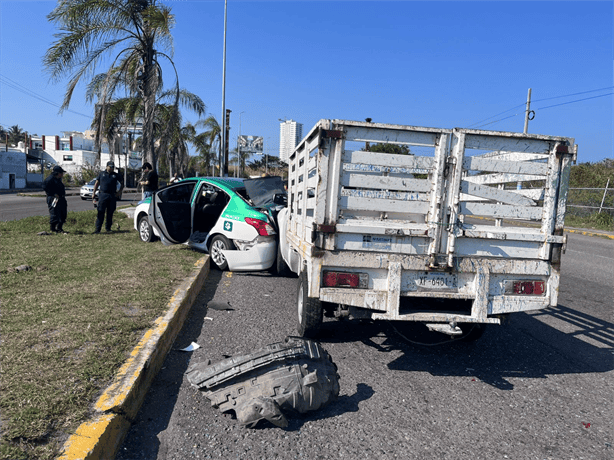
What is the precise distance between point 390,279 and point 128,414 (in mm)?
2262

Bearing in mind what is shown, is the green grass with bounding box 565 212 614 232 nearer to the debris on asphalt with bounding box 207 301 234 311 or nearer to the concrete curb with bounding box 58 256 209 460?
the debris on asphalt with bounding box 207 301 234 311

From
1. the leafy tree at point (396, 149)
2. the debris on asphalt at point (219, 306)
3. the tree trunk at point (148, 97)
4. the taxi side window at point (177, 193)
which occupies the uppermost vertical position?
the tree trunk at point (148, 97)

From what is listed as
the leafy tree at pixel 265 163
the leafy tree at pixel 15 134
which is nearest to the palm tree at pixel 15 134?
the leafy tree at pixel 15 134

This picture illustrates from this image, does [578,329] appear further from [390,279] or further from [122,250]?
[122,250]

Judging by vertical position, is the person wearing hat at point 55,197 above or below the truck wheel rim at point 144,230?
above

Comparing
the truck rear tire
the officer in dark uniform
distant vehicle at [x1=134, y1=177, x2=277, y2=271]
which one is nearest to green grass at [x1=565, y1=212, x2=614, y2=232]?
distant vehicle at [x1=134, y1=177, x2=277, y2=271]

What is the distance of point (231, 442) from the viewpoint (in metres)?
2.91

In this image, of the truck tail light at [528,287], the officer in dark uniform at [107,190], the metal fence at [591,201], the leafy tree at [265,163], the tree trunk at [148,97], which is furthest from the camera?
the leafy tree at [265,163]

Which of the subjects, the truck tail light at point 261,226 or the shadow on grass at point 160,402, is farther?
the truck tail light at point 261,226

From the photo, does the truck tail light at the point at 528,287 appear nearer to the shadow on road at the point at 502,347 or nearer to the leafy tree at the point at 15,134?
the shadow on road at the point at 502,347

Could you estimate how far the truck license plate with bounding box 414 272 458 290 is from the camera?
411 centimetres

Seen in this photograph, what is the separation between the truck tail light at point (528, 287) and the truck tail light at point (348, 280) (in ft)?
4.33

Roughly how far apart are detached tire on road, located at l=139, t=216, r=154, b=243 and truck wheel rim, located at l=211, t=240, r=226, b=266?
2563mm

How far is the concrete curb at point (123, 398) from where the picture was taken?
8.29ft
